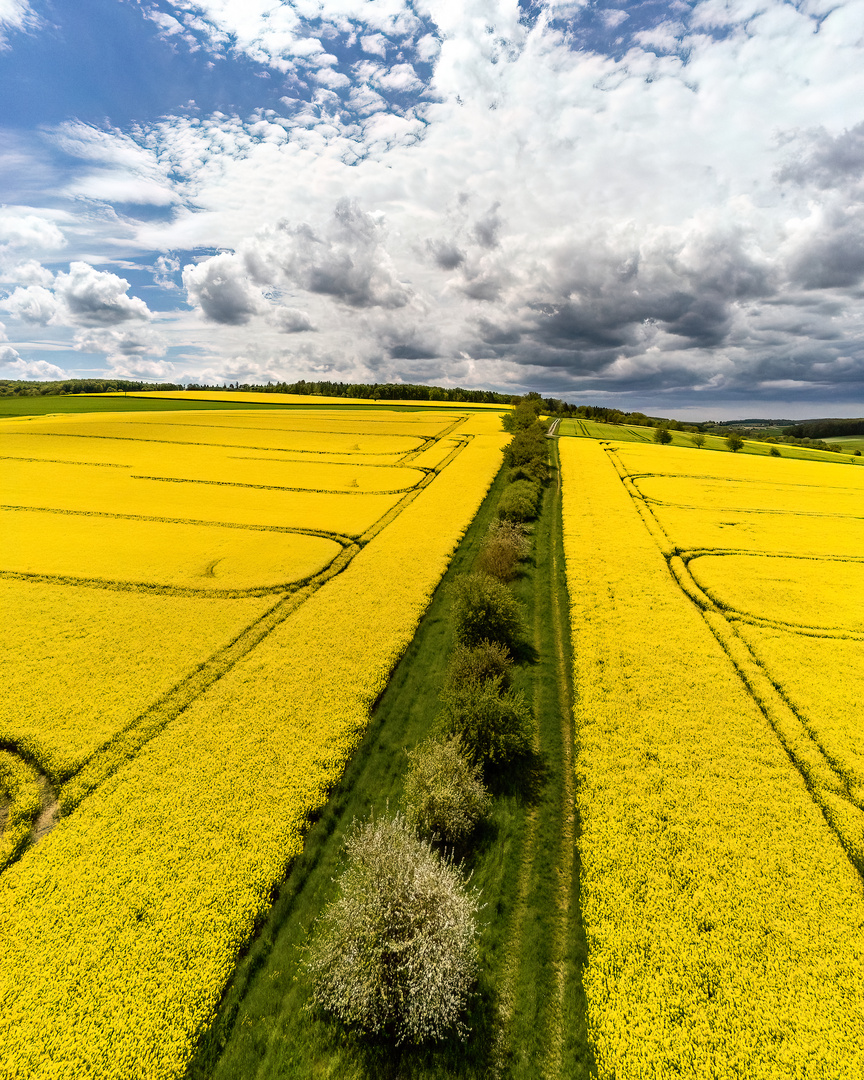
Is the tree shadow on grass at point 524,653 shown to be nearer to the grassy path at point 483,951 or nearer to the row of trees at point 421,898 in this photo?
the grassy path at point 483,951

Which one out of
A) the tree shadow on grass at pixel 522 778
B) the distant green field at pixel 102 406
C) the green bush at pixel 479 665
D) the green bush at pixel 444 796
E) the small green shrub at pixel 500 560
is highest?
the distant green field at pixel 102 406

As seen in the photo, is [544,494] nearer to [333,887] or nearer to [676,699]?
[676,699]

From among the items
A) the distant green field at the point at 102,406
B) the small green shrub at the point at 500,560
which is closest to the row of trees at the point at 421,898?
the small green shrub at the point at 500,560

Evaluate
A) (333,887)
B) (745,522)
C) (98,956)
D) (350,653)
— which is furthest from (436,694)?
(745,522)

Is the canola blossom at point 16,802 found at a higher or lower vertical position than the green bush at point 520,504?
lower

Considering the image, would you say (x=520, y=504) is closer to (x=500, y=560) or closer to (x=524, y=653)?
(x=500, y=560)

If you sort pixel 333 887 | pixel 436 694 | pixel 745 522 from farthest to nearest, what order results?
pixel 745 522 < pixel 436 694 < pixel 333 887

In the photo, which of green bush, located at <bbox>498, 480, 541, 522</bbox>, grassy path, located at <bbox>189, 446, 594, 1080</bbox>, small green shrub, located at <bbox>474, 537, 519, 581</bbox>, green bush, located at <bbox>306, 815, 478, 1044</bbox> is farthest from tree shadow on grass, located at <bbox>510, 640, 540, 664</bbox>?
green bush, located at <bbox>498, 480, 541, 522</bbox>
